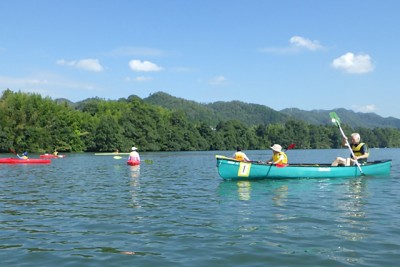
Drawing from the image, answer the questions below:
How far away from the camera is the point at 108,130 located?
300 feet

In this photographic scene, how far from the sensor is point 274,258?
308 inches

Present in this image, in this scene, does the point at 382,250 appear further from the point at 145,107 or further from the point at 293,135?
the point at 293,135

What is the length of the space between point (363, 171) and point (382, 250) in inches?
658

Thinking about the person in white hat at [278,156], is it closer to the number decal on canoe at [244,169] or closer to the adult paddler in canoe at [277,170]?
the adult paddler in canoe at [277,170]

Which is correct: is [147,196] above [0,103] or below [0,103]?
below

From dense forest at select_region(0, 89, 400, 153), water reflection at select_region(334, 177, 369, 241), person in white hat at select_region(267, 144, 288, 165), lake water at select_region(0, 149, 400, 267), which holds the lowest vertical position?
lake water at select_region(0, 149, 400, 267)

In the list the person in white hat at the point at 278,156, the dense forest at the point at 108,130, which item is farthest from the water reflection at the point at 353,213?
the dense forest at the point at 108,130

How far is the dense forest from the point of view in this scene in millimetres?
79875

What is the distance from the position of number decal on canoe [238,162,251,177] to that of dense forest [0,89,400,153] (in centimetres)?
4687

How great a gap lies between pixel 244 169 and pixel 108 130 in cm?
7374

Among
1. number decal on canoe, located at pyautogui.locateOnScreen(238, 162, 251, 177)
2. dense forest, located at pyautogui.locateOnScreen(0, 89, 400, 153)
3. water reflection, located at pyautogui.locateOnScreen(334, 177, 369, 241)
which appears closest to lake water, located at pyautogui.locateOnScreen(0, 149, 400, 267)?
water reflection, located at pyautogui.locateOnScreen(334, 177, 369, 241)

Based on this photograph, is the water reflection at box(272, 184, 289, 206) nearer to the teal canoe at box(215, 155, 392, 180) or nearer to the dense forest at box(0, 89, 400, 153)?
the teal canoe at box(215, 155, 392, 180)

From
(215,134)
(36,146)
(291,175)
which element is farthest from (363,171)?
(215,134)

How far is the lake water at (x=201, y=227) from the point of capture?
7.90 metres
